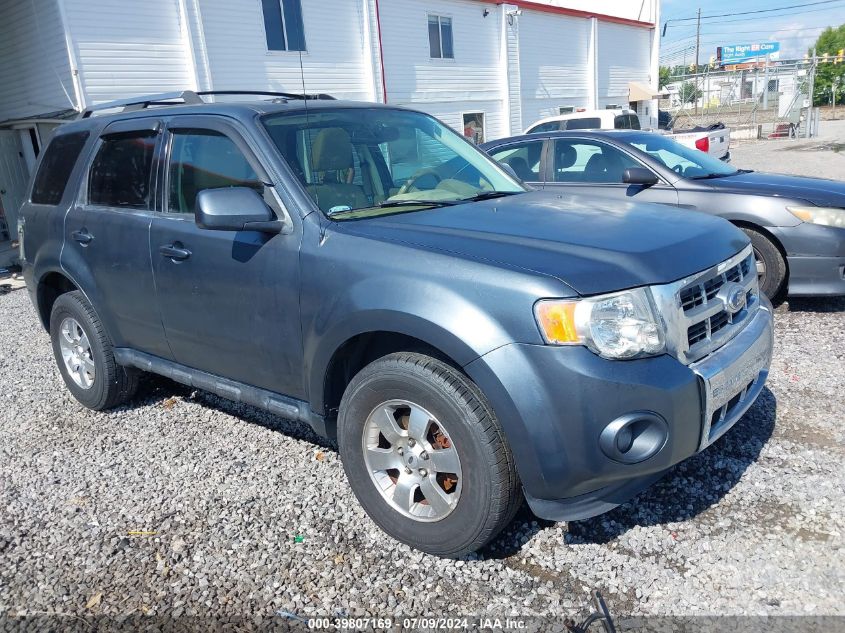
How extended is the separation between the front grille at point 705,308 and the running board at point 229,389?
1.62 meters

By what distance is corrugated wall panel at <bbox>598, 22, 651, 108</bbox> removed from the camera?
2983 cm

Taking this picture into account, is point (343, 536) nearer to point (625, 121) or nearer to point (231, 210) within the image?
point (231, 210)

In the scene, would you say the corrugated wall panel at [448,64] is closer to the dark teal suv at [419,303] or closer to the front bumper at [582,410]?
the dark teal suv at [419,303]

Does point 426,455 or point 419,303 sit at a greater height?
point 419,303

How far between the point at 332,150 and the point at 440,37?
766 inches

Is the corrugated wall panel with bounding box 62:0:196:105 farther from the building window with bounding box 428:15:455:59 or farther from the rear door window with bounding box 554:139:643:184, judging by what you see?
the rear door window with bounding box 554:139:643:184

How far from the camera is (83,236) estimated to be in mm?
4324

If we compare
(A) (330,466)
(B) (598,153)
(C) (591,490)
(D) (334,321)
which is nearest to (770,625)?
(C) (591,490)

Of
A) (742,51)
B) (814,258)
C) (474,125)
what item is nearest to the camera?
(814,258)

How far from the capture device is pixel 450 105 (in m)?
22.0

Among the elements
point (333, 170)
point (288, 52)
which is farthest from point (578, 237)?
point (288, 52)

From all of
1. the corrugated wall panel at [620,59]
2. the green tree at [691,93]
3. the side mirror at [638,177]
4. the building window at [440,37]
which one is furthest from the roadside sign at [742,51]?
the side mirror at [638,177]

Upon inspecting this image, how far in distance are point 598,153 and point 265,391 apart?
468cm

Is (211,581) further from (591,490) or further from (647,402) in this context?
(647,402)
